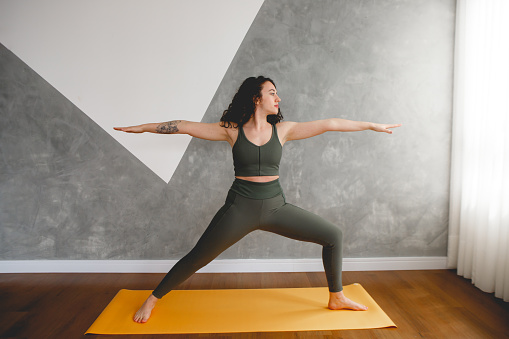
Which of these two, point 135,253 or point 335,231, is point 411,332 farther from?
point 135,253

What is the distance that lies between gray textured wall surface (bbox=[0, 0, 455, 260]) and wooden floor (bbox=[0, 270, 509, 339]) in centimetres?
23

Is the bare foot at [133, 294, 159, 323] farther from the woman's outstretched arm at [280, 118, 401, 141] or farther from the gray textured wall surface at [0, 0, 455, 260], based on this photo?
the woman's outstretched arm at [280, 118, 401, 141]

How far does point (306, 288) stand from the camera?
9.34 feet

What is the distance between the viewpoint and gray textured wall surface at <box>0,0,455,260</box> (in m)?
3.09

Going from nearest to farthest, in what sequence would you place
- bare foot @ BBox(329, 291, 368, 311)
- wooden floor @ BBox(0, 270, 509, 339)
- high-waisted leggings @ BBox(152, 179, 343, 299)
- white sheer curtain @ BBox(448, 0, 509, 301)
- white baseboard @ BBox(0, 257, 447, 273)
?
wooden floor @ BBox(0, 270, 509, 339) → high-waisted leggings @ BBox(152, 179, 343, 299) → bare foot @ BBox(329, 291, 368, 311) → white sheer curtain @ BBox(448, 0, 509, 301) → white baseboard @ BBox(0, 257, 447, 273)

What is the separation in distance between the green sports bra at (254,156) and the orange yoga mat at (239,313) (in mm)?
910

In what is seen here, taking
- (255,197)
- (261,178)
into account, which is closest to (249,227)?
(255,197)

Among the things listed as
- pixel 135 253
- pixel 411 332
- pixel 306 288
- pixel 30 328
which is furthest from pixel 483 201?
pixel 30 328

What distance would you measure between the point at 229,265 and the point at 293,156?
→ 1.07 metres

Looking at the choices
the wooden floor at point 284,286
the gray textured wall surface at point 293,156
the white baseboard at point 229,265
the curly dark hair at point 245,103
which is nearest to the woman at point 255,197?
the curly dark hair at point 245,103

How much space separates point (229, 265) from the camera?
3.20 meters

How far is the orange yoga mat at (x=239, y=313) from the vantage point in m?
2.28

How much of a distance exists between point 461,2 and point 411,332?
2569 millimetres

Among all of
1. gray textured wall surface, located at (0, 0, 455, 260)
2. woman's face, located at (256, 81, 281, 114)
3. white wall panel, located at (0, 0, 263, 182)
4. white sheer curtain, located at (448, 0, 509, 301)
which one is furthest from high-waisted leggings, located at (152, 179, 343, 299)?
white sheer curtain, located at (448, 0, 509, 301)
